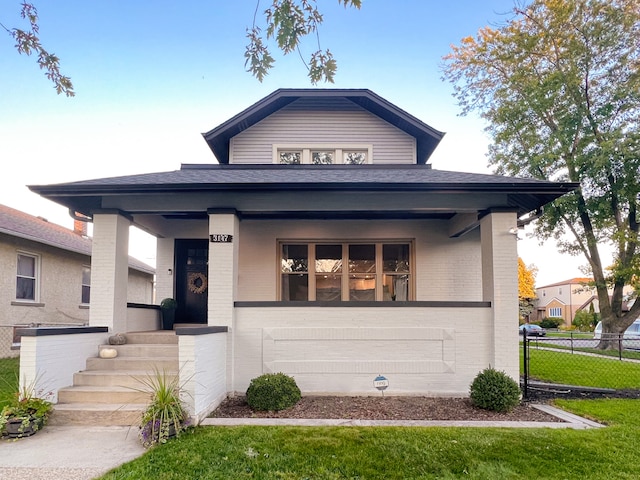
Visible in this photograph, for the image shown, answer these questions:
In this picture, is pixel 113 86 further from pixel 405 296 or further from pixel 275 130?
pixel 405 296

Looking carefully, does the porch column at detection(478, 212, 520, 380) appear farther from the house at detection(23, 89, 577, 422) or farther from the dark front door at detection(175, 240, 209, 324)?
the dark front door at detection(175, 240, 209, 324)

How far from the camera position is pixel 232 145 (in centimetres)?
1042

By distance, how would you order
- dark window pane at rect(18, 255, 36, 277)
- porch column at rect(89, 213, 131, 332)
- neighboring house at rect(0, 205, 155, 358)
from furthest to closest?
dark window pane at rect(18, 255, 36, 277) → neighboring house at rect(0, 205, 155, 358) → porch column at rect(89, 213, 131, 332)

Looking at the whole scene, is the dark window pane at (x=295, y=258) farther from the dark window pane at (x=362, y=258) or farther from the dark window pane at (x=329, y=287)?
the dark window pane at (x=362, y=258)

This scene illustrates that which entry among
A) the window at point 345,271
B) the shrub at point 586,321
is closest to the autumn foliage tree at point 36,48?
the window at point 345,271

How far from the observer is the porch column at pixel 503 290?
691 cm

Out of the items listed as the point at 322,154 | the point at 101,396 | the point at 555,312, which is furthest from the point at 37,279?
the point at 555,312

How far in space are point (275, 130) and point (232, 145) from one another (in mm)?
1124

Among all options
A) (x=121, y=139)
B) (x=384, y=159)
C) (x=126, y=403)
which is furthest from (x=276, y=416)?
(x=121, y=139)

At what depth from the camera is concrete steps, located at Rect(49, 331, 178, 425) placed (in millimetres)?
5461

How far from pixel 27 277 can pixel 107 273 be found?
276 inches

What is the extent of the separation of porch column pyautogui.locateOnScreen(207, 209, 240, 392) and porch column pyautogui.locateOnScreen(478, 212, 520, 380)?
13.7 ft

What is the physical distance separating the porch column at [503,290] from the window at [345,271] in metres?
2.50

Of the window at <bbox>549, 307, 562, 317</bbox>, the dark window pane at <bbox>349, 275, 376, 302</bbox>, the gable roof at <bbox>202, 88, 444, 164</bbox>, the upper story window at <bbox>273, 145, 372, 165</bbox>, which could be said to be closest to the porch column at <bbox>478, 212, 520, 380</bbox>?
the dark window pane at <bbox>349, 275, 376, 302</bbox>
